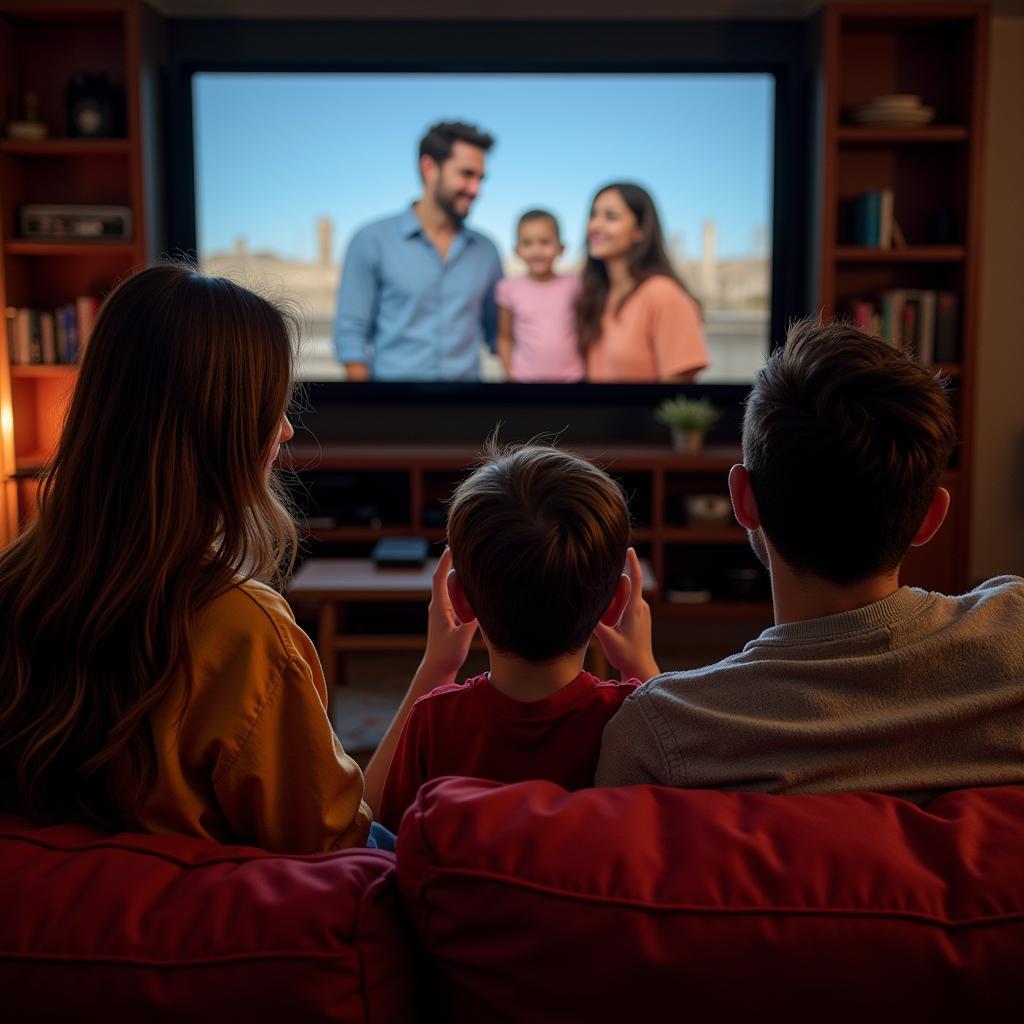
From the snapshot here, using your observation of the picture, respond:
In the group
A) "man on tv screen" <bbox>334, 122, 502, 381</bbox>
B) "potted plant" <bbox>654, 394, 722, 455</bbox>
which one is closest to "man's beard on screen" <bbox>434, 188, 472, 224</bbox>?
"man on tv screen" <bbox>334, 122, 502, 381</bbox>

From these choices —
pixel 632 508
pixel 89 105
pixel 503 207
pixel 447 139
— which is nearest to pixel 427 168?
pixel 447 139

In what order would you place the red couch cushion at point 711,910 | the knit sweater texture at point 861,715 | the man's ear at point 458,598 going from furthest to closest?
the man's ear at point 458,598
the knit sweater texture at point 861,715
the red couch cushion at point 711,910

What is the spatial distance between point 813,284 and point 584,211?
94cm

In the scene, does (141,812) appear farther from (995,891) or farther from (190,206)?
(190,206)

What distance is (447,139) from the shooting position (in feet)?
15.0

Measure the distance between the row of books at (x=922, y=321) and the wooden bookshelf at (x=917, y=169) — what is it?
43mm

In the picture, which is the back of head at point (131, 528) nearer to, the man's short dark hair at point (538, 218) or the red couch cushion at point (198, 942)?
the red couch cushion at point (198, 942)

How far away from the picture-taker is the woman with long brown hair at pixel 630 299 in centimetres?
458

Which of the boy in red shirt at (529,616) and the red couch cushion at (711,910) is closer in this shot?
the red couch cushion at (711,910)

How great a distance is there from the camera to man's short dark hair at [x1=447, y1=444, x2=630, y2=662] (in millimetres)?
1034

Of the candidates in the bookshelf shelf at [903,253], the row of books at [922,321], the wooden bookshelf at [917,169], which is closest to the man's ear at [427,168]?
the wooden bookshelf at [917,169]

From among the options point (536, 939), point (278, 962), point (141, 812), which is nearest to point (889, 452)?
point (536, 939)

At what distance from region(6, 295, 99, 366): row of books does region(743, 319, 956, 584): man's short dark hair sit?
388 centimetres

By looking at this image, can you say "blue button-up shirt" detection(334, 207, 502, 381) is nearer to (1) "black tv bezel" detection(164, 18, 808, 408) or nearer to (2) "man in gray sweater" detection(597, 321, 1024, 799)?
(1) "black tv bezel" detection(164, 18, 808, 408)
